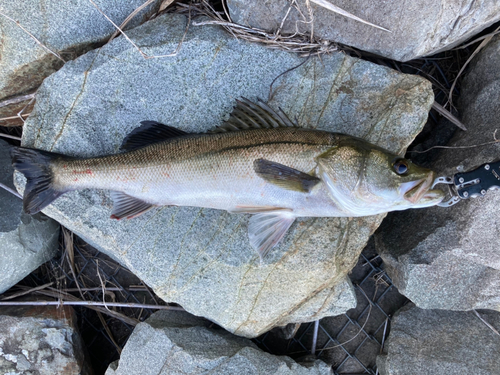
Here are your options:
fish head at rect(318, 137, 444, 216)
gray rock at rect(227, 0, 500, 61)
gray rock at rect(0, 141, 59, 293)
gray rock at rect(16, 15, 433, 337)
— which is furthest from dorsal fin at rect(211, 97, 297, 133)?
gray rock at rect(0, 141, 59, 293)

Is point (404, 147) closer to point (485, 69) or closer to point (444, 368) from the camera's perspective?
point (485, 69)

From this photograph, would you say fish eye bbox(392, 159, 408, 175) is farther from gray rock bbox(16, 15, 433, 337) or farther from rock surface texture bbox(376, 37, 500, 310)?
rock surface texture bbox(376, 37, 500, 310)

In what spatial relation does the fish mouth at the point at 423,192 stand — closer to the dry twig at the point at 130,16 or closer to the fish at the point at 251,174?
the fish at the point at 251,174

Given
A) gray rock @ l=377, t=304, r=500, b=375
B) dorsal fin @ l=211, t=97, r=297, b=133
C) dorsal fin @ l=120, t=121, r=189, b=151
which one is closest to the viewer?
dorsal fin @ l=211, t=97, r=297, b=133

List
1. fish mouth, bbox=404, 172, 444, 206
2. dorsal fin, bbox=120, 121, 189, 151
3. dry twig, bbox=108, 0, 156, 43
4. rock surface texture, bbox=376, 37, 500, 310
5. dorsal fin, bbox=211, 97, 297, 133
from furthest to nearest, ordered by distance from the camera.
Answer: dry twig, bbox=108, 0, 156, 43 → rock surface texture, bbox=376, 37, 500, 310 → dorsal fin, bbox=120, 121, 189, 151 → dorsal fin, bbox=211, 97, 297, 133 → fish mouth, bbox=404, 172, 444, 206

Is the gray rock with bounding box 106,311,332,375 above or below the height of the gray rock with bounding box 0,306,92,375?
above
